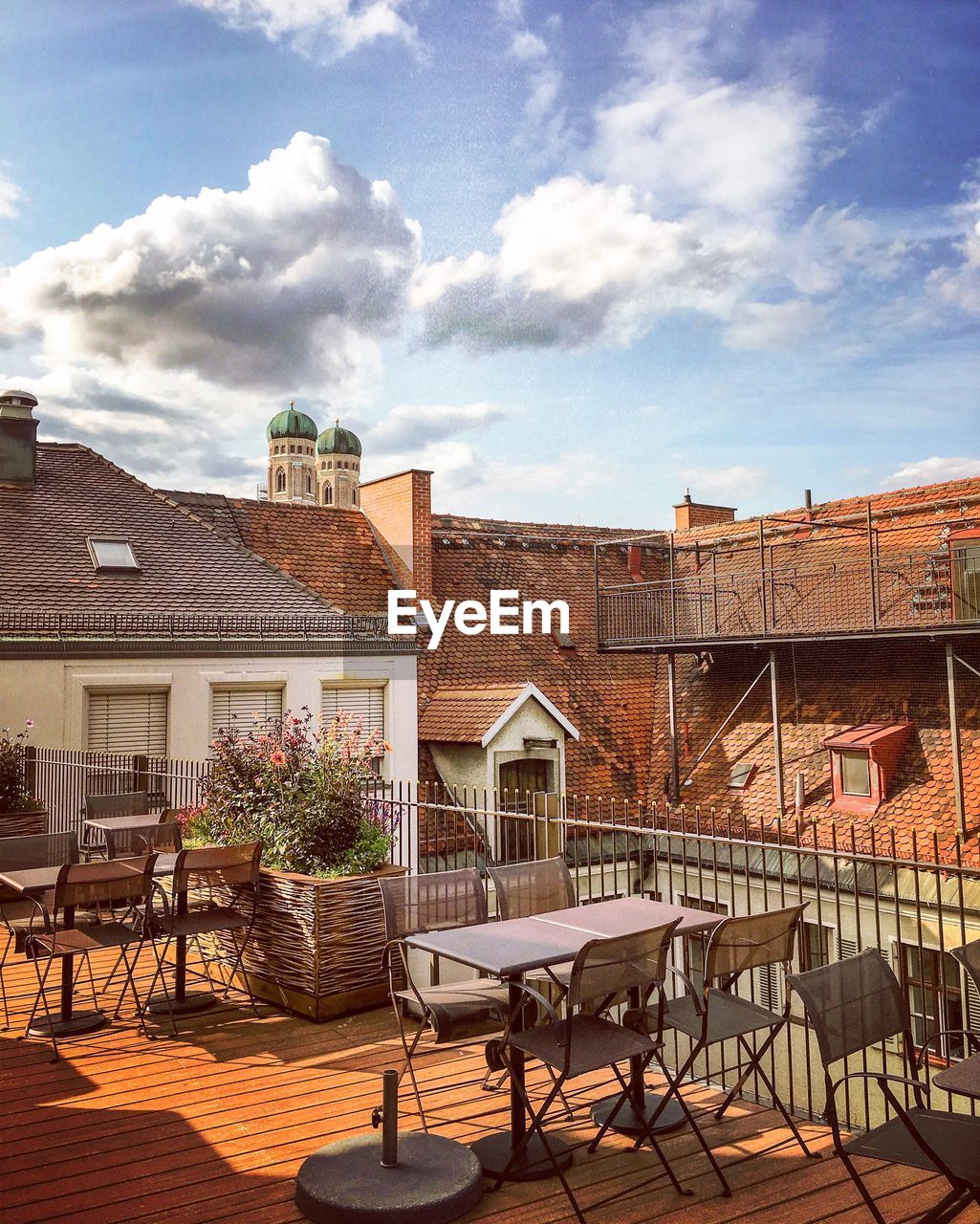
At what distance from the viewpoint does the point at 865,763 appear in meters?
17.9

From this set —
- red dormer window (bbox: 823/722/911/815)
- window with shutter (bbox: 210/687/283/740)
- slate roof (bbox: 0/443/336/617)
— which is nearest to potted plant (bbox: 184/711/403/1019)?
window with shutter (bbox: 210/687/283/740)

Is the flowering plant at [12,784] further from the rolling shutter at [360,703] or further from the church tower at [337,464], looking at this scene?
the church tower at [337,464]

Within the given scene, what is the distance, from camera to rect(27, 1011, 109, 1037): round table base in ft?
20.2

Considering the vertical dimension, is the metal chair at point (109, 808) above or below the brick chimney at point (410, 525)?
below

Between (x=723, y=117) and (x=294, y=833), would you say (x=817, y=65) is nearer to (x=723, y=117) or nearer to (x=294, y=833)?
(x=723, y=117)

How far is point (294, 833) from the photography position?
6.97 meters

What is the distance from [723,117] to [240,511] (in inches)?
470

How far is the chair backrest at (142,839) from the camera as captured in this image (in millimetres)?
7773

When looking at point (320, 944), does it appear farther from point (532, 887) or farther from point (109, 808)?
point (109, 808)

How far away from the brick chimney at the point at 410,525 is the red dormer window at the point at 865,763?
8.68 meters

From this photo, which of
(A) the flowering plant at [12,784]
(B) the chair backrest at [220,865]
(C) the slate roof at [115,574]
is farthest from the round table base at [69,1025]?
(C) the slate roof at [115,574]

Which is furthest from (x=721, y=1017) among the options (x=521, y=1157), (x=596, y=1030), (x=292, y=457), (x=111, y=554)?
(x=292, y=457)

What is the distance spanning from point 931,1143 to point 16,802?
9.73m

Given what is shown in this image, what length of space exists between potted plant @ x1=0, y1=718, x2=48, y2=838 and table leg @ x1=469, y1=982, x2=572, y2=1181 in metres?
7.38
